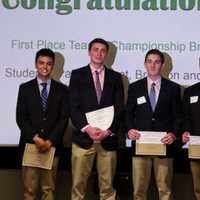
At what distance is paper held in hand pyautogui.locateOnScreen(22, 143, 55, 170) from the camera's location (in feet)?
14.2

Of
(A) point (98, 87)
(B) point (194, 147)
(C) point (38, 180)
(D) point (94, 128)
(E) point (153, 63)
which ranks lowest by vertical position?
(C) point (38, 180)

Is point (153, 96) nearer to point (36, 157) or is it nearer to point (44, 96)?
point (44, 96)

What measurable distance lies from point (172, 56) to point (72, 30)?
1.09 metres

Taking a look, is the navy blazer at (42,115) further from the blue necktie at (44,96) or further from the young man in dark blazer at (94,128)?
the young man in dark blazer at (94,128)

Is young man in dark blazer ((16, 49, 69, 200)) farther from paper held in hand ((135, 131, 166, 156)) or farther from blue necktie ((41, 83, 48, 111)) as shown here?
paper held in hand ((135, 131, 166, 156))

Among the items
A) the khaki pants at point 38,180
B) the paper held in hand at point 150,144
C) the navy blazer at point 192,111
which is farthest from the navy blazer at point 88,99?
the navy blazer at point 192,111

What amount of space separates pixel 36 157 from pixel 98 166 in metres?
0.58

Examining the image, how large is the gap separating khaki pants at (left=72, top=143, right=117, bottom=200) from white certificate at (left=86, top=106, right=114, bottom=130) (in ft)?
0.65

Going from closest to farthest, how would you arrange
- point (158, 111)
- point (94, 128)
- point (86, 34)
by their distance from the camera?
point (94, 128) < point (158, 111) < point (86, 34)

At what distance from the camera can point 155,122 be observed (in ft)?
14.3

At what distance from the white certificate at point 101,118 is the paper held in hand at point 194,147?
2.54 ft

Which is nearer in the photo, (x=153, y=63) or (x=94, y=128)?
(x=94, y=128)

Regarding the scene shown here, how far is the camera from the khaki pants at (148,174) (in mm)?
4320

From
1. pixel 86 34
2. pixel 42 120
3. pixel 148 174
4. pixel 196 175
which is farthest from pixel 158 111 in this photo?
pixel 86 34
